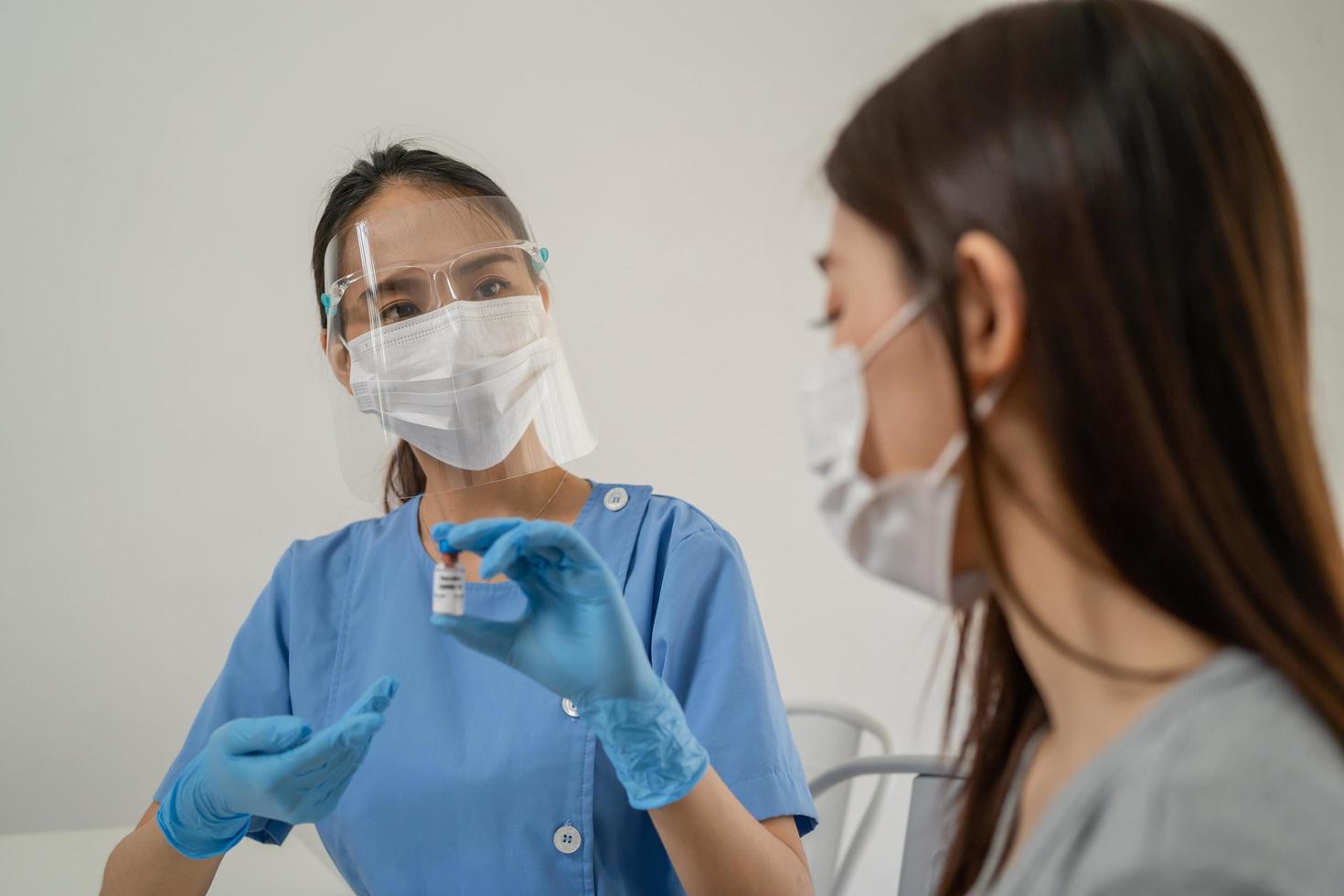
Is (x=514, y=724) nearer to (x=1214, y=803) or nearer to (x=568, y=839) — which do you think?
(x=568, y=839)

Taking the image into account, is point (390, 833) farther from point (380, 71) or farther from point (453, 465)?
point (380, 71)

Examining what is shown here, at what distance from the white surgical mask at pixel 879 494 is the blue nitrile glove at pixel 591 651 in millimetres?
269

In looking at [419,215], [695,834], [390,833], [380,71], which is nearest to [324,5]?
[380,71]

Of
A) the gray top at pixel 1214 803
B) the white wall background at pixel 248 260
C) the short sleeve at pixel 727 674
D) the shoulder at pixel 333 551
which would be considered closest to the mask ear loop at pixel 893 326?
the gray top at pixel 1214 803

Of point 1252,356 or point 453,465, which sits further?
point 453,465

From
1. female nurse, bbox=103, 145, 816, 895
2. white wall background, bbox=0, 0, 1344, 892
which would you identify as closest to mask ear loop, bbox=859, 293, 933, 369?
female nurse, bbox=103, 145, 816, 895

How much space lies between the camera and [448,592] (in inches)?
37.0

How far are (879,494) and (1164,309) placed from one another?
0.64 feet

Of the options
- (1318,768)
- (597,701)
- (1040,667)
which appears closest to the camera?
(1318,768)

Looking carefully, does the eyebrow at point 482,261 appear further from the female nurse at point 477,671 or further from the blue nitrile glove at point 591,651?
the blue nitrile glove at point 591,651

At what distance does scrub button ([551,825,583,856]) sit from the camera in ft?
3.50

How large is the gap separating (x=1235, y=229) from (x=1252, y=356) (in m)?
0.07

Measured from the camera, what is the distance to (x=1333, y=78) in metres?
2.13

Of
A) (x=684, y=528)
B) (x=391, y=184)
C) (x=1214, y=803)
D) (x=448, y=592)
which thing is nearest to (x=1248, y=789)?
(x=1214, y=803)
